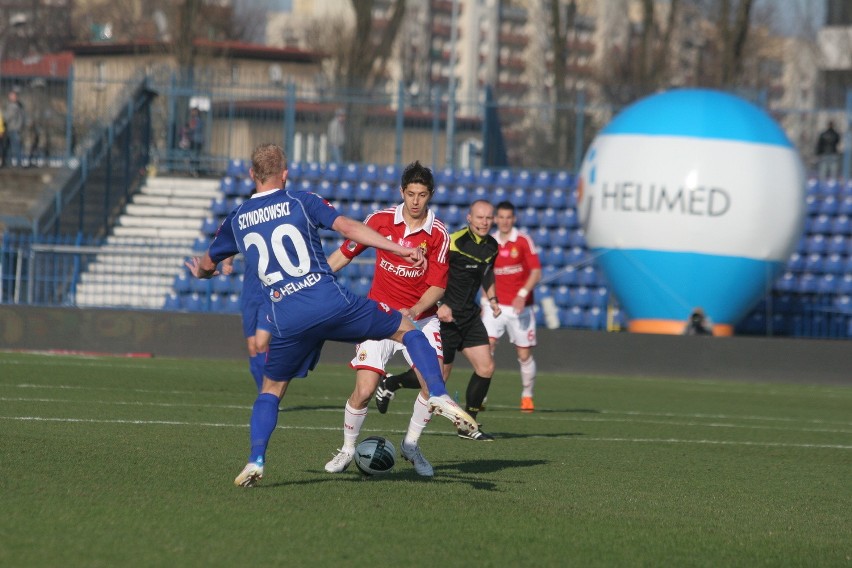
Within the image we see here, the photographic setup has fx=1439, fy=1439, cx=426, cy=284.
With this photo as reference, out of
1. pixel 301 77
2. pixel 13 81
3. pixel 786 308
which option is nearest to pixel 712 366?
pixel 786 308

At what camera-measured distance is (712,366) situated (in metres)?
23.5

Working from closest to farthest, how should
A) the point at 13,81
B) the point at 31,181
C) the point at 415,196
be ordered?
the point at 415,196 → the point at 31,181 → the point at 13,81

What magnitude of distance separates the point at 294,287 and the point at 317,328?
0.88 feet

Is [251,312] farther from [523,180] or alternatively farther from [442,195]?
[523,180]

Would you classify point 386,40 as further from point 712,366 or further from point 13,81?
point 712,366

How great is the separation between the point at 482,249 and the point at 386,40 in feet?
103

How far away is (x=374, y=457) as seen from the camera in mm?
9078

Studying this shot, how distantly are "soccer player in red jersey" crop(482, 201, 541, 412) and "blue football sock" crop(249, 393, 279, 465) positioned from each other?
7.89 meters

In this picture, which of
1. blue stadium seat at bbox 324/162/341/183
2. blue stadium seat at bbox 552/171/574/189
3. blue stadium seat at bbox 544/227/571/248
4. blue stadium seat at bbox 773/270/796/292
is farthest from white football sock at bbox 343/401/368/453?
blue stadium seat at bbox 552/171/574/189

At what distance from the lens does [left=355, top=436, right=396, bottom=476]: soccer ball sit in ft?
29.8

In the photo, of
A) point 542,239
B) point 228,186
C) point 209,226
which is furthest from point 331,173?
point 542,239

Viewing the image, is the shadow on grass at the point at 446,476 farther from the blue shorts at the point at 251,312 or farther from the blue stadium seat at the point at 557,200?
the blue stadium seat at the point at 557,200

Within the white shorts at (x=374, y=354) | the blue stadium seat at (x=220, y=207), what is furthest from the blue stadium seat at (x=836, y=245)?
the white shorts at (x=374, y=354)

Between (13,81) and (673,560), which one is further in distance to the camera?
(13,81)
